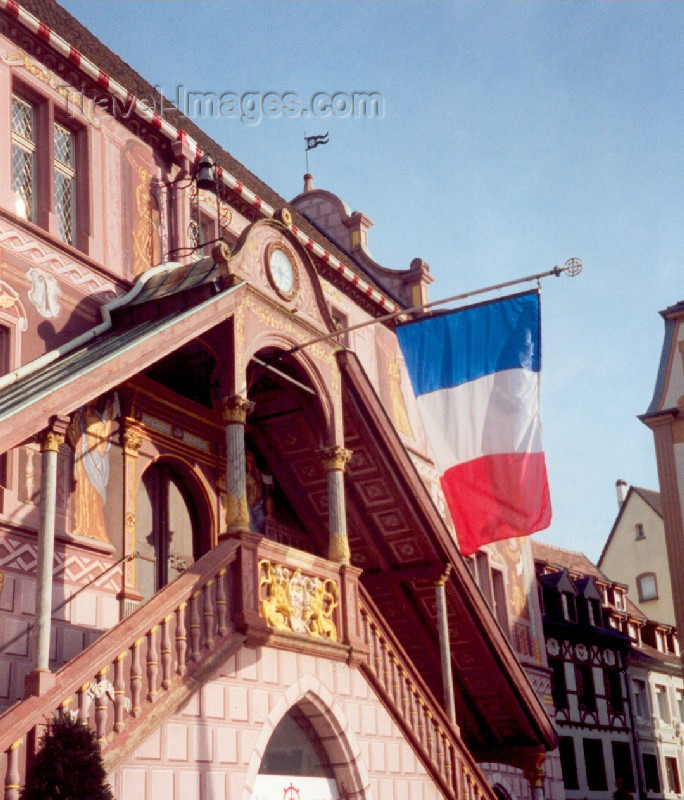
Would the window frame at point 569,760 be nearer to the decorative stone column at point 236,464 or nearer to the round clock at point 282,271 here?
the round clock at point 282,271

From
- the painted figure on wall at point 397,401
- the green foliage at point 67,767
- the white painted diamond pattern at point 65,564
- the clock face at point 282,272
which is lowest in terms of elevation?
the green foliage at point 67,767

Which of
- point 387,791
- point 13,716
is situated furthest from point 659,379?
point 13,716

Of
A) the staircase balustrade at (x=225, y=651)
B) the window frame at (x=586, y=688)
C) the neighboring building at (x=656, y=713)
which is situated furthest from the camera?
the neighboring building at (x=656, y=713)

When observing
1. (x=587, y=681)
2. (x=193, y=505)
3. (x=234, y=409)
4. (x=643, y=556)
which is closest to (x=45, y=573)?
(x=234, y=409)

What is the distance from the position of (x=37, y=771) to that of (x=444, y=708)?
26.6 feet

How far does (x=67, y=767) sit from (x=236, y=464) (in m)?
4.37

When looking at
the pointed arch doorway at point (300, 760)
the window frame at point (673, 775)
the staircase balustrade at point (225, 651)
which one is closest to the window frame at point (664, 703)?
the window frame at point (673, 775)

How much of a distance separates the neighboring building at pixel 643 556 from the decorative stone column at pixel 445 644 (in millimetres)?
33759

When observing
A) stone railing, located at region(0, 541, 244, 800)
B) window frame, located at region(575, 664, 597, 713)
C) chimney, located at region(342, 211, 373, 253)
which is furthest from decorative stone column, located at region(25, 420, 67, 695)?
window frame, located at region(575, 664, 597, 713)

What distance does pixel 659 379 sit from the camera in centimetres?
2819

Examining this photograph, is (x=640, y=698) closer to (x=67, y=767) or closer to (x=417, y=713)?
(x=417, y=713)

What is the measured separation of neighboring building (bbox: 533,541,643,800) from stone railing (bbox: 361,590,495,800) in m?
21.5

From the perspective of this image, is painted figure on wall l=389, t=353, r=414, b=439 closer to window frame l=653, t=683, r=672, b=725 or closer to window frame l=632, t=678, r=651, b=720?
window frame l=632, t=678, r=651, b=720

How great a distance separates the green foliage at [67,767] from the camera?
811 cm
